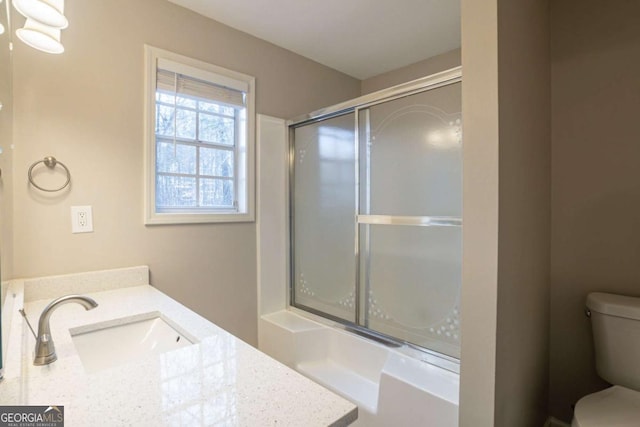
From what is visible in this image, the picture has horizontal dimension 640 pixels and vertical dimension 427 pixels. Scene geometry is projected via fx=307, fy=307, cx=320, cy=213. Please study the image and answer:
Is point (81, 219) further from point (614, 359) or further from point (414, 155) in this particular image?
point (614, 359)

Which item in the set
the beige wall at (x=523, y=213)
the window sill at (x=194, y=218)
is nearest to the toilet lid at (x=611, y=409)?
the beige wall at (x=523, y=213)

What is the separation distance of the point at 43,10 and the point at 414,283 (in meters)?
1.87

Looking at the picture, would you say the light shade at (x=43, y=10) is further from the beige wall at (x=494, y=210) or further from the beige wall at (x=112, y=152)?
the beige wall at (x=494, y=210)

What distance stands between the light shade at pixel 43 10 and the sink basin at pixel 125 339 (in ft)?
3.33

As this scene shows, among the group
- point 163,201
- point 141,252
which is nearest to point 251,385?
point 141,252

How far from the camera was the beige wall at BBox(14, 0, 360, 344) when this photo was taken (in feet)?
4.52

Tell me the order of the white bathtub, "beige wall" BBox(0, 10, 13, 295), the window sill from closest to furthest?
"beige wall" BBox(0, 10, 13, 295), the white bathtub, the window sill

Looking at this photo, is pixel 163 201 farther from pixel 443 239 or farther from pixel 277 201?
pixel 443 239

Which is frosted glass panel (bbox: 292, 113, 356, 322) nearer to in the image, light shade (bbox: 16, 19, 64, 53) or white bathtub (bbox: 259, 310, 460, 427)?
white bathtub (bbox: 259, 310, 460, 427)

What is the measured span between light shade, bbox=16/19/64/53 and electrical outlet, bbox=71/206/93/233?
728 mm

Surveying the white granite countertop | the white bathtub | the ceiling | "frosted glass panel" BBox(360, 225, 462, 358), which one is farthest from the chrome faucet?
the ceiling

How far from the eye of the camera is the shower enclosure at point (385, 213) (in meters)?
1.55

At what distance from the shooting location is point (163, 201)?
1.81m
